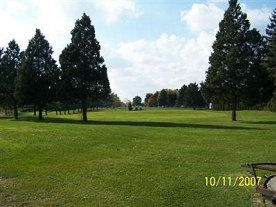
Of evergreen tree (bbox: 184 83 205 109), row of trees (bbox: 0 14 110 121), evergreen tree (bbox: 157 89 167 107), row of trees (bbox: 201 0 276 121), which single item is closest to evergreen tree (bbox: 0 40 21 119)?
row of trees (bbox: 0 14 110 121)

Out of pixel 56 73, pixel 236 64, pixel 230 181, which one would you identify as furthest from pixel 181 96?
pixel 230 181

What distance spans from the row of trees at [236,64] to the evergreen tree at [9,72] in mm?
29143

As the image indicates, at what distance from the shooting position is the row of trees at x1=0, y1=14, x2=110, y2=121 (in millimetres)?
43938

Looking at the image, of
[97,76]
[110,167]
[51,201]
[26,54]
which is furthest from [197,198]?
[26,54]

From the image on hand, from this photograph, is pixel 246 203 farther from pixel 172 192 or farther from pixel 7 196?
pixel 7 196

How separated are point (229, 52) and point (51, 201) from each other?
3770cm

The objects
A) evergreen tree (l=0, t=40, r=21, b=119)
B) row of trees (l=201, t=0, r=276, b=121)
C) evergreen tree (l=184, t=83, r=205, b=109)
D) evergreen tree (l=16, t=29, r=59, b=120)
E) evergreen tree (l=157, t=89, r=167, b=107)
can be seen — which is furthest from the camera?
evergreen tree (l=157, t=89, r=167, b=107)

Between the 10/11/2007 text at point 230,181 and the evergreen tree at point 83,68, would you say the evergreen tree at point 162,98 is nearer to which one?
the evergreen tree at point 83,68

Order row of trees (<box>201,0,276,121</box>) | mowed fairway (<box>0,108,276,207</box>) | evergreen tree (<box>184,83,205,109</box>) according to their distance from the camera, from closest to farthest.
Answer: mowed fairway (<box>0,108,276,207</box>) → row of trees (<box>201,0,276,121</box>) → evergreen tree (<box>184,83,205,109</box>)

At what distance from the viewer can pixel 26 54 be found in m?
51.5

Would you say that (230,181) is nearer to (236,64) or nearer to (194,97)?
(236,64)

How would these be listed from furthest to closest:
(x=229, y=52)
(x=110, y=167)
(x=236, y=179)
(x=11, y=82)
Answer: (x=11, y=82) → (x=229, y=52) → (x=110, y=167) → (x=236, y=179)

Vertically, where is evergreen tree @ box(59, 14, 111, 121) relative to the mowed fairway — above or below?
above

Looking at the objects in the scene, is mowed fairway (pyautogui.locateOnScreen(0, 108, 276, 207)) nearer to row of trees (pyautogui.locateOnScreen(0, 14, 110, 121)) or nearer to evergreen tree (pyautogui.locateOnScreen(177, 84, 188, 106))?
row of trees (pyautogui.locateOnScreen(0, 14, 110, 121))
